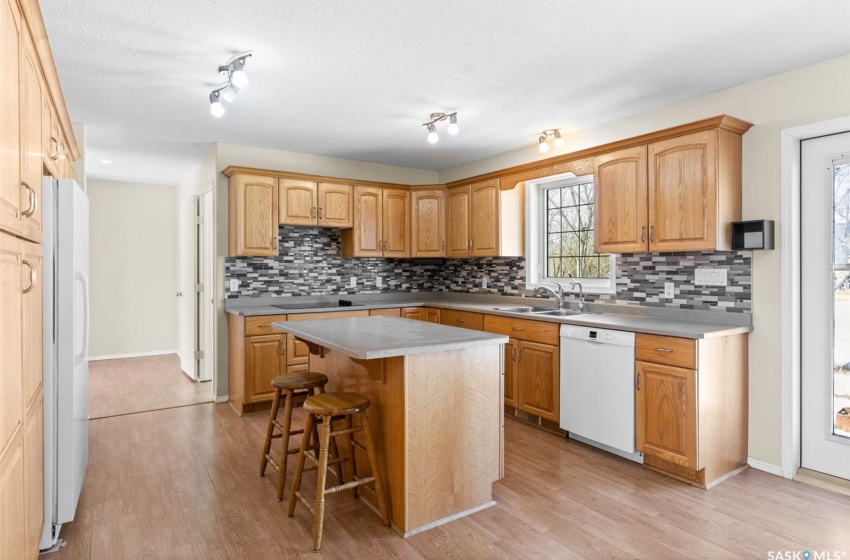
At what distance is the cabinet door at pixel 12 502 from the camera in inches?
52.6

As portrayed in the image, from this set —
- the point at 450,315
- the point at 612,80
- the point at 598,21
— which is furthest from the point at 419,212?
the point at 598,21

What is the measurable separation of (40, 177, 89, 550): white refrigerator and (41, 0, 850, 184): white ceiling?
923 millimetres

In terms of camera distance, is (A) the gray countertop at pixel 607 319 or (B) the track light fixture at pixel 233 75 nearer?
(B) the track light fixture at pixel 233 75

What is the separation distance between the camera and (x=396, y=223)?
5.37 metres

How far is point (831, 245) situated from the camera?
284cm

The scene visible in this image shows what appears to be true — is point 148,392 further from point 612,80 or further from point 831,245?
point 831,245

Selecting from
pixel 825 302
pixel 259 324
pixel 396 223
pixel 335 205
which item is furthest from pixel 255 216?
pixel 825 302

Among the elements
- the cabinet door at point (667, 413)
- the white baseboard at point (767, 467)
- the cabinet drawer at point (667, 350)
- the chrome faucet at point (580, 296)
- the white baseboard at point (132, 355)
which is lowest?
the white baseboard at point (767, 467)

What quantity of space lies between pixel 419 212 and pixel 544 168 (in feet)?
5.32

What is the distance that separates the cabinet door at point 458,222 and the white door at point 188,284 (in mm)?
2829

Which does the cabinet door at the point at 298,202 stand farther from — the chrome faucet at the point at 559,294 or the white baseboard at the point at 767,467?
the white baseboard at the point at 767,467

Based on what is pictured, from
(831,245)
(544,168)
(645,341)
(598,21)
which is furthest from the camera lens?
(544,168)

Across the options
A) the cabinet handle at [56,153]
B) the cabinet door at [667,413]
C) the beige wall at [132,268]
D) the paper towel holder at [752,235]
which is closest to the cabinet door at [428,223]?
the cabinet door at [667,413]

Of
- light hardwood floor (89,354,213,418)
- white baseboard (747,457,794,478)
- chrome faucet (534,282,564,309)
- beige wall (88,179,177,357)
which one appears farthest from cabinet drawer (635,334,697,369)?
beige wall (88,179,177,357)
